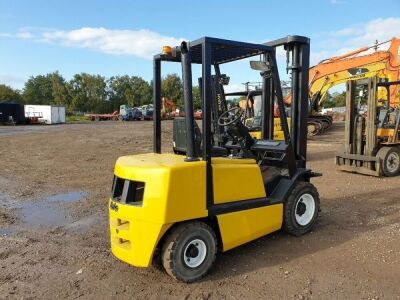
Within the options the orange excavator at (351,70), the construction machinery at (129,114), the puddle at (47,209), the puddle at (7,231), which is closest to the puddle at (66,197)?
the puddle at (47,209)

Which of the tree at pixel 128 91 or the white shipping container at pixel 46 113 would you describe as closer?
the white shipping container at pixel 46 113

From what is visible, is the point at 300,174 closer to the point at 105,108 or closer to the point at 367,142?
the point at 367,142

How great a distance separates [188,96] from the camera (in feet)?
13.2

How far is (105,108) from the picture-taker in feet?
241

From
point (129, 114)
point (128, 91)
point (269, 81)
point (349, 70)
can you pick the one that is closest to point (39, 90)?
point (128, 91)

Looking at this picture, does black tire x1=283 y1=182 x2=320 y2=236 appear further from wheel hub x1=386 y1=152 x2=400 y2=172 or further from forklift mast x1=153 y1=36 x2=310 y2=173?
wheel hub x1=386 y1=152 x2=400 y2=172

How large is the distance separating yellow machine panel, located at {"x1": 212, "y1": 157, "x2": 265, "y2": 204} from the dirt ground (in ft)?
2.48

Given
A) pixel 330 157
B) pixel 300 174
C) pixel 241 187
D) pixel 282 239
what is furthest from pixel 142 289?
pixel 330 157

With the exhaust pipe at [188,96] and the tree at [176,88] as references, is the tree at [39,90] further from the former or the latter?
the exhaust pipe at [188,96]

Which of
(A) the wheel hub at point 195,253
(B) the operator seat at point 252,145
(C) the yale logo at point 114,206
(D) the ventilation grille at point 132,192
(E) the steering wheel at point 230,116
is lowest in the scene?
(A) the wheel hub at point 195,253

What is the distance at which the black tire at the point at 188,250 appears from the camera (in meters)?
3.99

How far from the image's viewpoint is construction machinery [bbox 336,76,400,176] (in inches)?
378

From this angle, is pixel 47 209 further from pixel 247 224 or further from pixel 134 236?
pixel 247 224

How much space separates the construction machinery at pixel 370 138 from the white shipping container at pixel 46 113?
127ft
